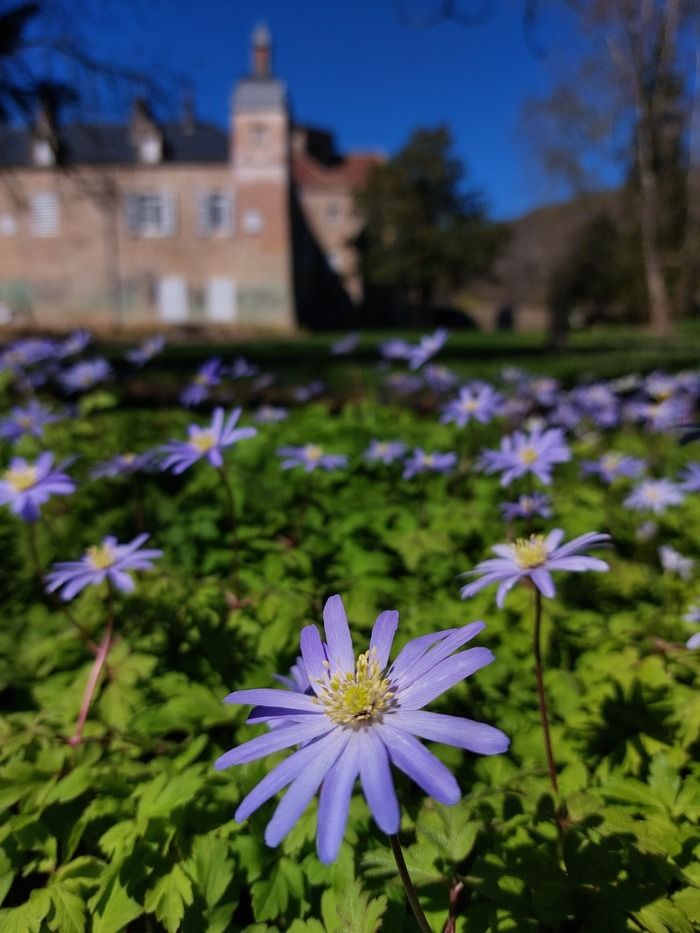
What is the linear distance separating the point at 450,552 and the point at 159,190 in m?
26.5

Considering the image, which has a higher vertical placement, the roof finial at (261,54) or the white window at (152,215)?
the roof finial at (261,54)

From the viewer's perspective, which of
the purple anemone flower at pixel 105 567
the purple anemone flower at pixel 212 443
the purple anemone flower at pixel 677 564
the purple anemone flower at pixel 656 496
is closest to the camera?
the purple anemone flower at pixel 105 567

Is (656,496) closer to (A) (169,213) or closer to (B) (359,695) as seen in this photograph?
(B) (359,695)

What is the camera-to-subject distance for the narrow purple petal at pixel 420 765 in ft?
2.38

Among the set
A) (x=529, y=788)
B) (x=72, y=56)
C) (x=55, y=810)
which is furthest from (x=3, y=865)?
(x=72, y=56)

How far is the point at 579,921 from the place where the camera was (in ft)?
4.11

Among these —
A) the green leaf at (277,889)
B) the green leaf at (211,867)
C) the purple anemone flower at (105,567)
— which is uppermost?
the purple anemone flower at (105,567)

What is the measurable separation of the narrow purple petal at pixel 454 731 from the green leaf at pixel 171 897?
574mm

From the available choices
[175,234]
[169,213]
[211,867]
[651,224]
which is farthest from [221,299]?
[211,867]

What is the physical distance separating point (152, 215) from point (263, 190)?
4.48 m

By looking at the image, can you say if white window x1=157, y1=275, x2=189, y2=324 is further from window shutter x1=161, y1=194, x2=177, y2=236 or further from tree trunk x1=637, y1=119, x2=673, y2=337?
tree trunk x1=637, y1=119, x2=673, y2=337

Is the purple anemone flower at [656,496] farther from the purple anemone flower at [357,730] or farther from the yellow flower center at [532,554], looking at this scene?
the purple anemone flower at [357,730]

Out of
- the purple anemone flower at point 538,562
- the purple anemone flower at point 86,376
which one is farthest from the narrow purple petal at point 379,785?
the purple anemone flower at point 86,376

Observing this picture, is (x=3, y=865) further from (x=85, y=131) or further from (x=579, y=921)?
(x=85, y=131)
